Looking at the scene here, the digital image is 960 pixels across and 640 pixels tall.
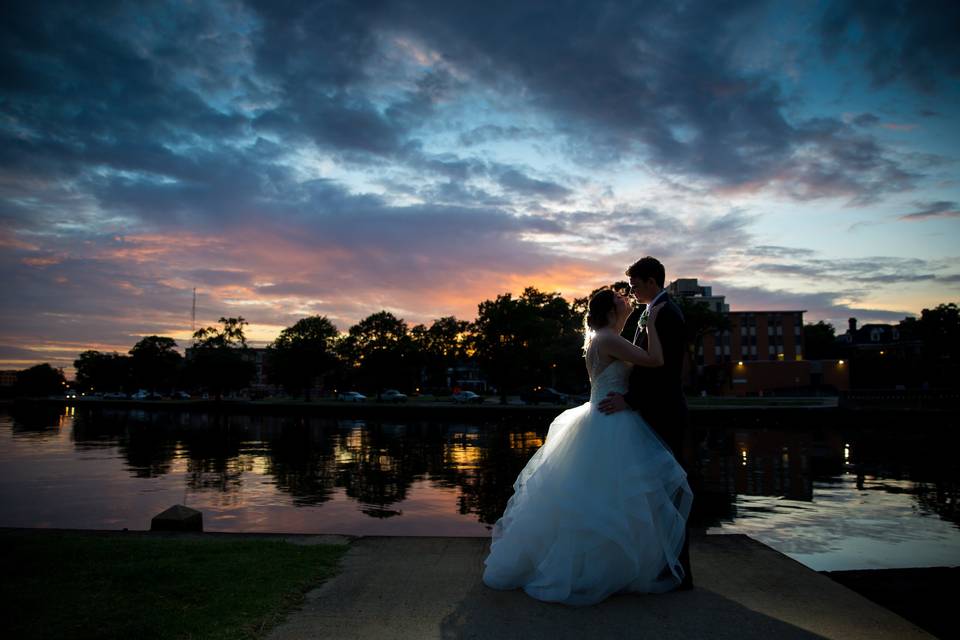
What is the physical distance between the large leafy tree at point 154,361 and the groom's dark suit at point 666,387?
15578 cm

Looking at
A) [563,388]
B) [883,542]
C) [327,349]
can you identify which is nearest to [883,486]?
[883,542]

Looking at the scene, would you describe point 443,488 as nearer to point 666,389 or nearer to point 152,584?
point 152,584

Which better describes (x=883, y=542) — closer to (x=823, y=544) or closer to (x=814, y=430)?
(x=823, y=544)

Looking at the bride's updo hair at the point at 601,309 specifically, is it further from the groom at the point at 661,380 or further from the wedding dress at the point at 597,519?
the wedding dress at the point at 597,519

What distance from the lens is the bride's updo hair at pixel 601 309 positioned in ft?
17.9

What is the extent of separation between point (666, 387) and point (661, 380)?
82mm

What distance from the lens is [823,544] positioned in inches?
351

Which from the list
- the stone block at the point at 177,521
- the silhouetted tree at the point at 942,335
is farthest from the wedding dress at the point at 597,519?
the silhouetted tree at the point at 942,335

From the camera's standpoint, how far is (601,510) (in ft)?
15.7

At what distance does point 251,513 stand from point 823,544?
10.5 meters

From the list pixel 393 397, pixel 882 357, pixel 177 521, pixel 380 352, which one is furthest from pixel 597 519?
pixel 882 357

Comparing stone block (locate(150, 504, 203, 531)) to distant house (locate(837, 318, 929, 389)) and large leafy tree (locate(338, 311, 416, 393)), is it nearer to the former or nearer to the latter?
large leafy tree (locate(338, 311, 416, 393))

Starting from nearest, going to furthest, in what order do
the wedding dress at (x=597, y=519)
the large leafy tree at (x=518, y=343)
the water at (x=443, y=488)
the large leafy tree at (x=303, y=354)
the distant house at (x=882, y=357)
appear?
the wedding dress at (x=597, y=519) → the water at (x=443, y=488) → the large leafy tree at (x=518, y=343) → the large leafy tree at (x=303, y=354) → the distant house at (x=882, y=357)

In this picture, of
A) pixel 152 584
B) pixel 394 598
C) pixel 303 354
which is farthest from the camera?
pixel 303 354
